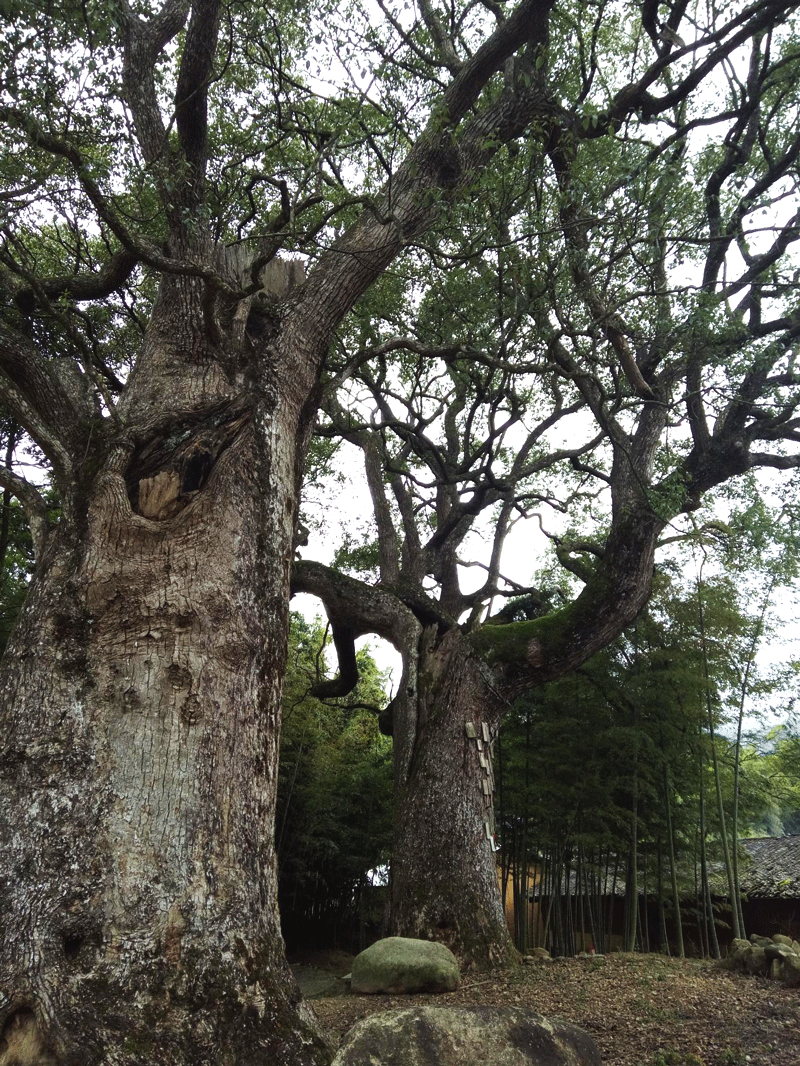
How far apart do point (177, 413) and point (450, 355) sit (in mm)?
2590

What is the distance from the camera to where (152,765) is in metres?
3.20

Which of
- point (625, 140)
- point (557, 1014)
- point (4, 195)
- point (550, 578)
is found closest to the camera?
point (4, 195)

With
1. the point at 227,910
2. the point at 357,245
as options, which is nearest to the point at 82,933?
the point at 227,910

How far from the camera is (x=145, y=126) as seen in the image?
18.3ft

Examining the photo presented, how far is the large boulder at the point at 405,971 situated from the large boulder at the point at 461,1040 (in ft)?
7.36

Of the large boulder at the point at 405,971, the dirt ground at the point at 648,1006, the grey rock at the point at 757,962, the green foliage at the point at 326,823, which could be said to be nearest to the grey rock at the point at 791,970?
the dirt ground at the point at 648,1006

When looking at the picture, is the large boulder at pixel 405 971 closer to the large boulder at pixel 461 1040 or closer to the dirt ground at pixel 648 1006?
the dirt ground at pixel 648 1006

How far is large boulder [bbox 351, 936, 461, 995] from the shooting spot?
5.12 meters

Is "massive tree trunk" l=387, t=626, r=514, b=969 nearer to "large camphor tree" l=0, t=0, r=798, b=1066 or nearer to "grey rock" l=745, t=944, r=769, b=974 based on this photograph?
"large camphor tree" l=0, t=0, r=798, b=1066

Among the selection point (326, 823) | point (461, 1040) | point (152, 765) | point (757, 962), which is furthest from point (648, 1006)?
point (326, 823)

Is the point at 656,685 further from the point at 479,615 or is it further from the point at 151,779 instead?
the point at 151,779

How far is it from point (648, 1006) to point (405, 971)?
5.41 ft

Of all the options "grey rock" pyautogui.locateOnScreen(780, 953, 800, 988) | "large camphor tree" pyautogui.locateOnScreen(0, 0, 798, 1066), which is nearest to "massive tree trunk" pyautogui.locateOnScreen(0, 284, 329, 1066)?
"large camphor tree" pyautogui.locateOnScreen(0, 0, 798, 1066)

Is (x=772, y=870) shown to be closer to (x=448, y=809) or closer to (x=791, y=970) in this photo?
(x=791, y=970)
